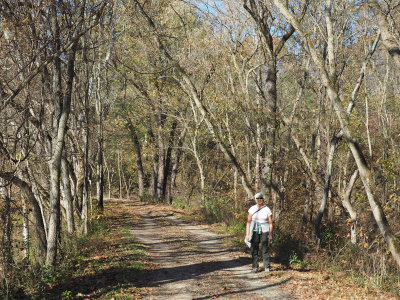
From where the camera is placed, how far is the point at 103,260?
9883mm

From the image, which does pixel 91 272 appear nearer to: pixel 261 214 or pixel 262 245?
pixel 262 245

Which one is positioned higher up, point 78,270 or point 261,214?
point 261,214

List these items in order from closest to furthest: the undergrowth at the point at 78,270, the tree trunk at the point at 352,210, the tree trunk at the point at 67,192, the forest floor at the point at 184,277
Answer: the forest floor at the point at 184,277 → the undergrowth at the point at 78,270 → the tree trunk at the point at 67,192 → the tree trunk at the point at 352,210

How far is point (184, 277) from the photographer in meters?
8.52

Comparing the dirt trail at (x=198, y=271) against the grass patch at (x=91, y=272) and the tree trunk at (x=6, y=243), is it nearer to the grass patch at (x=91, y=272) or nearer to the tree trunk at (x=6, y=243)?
the grass patch at (x=91, y=272)

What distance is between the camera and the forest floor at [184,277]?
731cm

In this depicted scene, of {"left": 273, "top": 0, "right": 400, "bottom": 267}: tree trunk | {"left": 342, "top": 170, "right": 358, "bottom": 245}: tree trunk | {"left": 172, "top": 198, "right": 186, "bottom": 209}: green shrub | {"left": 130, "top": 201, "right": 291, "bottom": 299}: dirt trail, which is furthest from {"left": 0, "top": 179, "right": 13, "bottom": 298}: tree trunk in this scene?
{"left": 172, "top": 198, "right": 186, "bottom": 209}: green shrub

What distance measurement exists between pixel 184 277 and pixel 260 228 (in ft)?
6.97

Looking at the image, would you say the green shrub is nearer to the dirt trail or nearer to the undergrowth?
the dirt trail

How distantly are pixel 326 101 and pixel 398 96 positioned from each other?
5.75m

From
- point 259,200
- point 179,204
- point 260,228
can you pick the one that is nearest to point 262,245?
point 260,228

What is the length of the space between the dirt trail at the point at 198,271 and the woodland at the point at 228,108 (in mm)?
1653

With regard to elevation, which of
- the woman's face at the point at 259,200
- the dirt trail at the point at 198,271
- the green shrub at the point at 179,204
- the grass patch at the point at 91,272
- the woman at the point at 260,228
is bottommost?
the dirt trail at the point at 198,271

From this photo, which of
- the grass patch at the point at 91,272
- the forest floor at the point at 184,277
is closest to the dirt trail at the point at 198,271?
the forest floor at the point at 184,277
